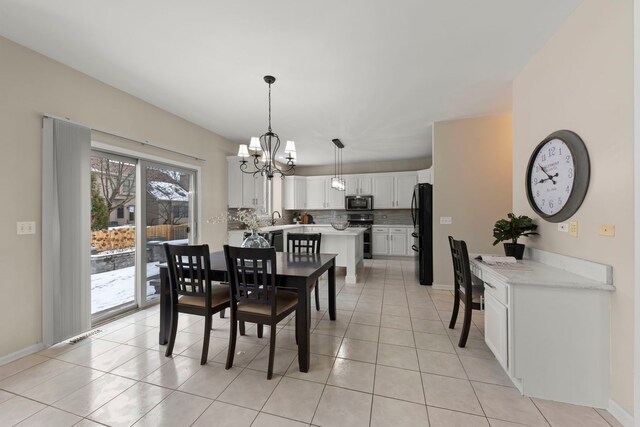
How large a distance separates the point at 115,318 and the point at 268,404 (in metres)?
2.45

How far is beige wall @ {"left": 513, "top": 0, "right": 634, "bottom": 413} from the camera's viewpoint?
1.47 meters

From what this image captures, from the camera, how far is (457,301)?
8.73 feet

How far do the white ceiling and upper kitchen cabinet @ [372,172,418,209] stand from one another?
310 cm

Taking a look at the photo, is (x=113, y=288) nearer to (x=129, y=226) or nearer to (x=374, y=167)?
(x=129, y=226)

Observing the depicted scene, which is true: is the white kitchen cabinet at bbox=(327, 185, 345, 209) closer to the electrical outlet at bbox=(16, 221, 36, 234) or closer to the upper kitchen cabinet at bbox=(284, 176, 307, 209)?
the upper kitchen cabinet at bbox=(284, 176, 307, 209)

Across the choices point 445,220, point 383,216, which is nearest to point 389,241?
point 383,216

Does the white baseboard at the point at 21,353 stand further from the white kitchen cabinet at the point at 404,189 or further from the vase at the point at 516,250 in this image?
the white kitchen cabinet at the point at 404,189

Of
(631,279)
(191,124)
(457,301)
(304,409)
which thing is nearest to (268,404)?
(304,409)

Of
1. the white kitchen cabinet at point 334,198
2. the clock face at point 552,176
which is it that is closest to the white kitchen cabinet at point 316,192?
the white kitchen cabinet at point 334,198

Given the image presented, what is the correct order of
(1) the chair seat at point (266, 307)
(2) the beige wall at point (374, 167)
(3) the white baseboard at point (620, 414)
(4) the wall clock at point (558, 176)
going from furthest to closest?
(2) the beige wall at point (374, 167) < (1) the chair seat at point (266, 307) < (4) the wall clock at point (558, 176) < (3) the white baseboard at point (620, 414)

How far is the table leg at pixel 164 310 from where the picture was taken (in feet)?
7.95

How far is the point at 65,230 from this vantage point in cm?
245

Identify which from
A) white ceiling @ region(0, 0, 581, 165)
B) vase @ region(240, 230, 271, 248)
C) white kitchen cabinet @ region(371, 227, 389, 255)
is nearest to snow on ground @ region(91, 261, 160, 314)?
vase @ region(240, 230, 271, 248)

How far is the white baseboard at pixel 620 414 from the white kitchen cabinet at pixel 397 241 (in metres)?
5.06
